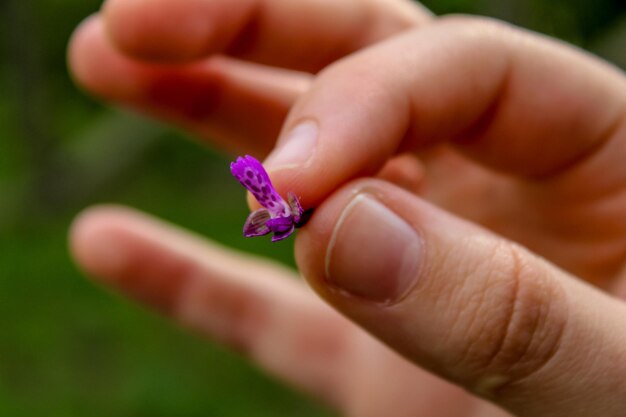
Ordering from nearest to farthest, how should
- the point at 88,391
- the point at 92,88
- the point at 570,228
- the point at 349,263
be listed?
the point at 349,263
the point at 570,228
the point at 92,88
the point at 88,391

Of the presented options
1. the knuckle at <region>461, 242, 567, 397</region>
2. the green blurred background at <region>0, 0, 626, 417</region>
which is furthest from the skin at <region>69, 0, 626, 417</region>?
the green blurred background at <region>0, 0, 626, 417</region>

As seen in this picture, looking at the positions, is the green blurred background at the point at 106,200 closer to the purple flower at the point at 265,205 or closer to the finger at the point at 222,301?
the finger at the point at 222,301

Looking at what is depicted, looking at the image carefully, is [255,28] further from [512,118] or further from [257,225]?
[257,225]

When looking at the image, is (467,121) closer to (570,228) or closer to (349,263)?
(570,228)

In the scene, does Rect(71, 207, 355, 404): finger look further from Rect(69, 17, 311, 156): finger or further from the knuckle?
the knuckle

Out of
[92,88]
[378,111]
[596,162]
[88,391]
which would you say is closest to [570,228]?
[596,162]

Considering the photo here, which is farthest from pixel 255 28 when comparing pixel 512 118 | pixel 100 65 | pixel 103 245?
pixel 103 245
